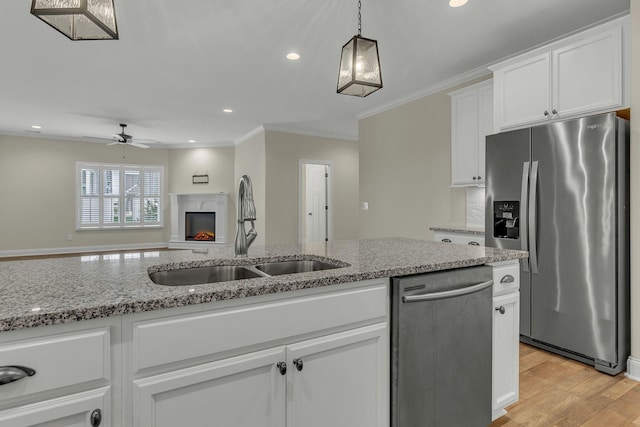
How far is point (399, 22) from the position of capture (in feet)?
9.49

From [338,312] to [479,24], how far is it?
289 cm

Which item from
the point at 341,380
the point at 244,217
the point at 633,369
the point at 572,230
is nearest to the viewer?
the point at 341,380

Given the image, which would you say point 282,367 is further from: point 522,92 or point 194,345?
point 522,92

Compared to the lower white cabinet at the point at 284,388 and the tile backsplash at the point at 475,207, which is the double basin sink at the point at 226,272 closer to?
the lower white cabinet at the point at 284,388

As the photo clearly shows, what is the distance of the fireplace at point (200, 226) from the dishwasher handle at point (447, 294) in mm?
8149

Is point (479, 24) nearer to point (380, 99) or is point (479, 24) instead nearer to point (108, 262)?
point (380, 99)

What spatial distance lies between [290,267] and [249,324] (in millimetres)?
735

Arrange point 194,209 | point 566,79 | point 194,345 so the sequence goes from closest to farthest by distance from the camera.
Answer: point 194,345 → point 566,79 → point 194,209

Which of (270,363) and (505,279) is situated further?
(505,279)

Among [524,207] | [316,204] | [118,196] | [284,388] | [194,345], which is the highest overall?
[118,196]

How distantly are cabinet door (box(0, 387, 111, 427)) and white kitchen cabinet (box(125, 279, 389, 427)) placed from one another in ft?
0.25

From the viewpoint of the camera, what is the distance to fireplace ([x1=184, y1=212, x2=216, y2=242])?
8984mm

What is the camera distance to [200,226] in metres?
9.09

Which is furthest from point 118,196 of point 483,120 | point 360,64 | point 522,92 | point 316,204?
point 522,92
